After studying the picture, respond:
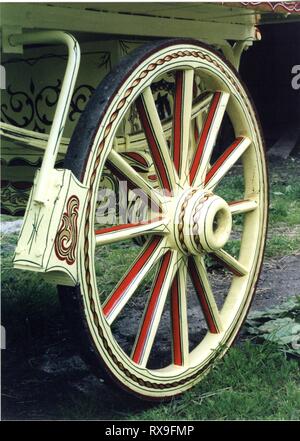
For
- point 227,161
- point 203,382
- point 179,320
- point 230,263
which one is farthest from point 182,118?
point 203,382

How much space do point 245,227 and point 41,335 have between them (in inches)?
38.4

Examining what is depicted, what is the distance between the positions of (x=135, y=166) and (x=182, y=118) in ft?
1.25

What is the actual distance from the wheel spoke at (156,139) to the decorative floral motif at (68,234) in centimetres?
50

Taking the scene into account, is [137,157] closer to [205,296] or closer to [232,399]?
[205,296]

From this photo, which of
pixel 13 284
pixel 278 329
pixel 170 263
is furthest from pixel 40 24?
pixel 13 284

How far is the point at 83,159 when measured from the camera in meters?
2.20

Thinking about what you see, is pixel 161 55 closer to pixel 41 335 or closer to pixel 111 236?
pixel 111 236

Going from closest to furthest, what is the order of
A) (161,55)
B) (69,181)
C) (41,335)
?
(69,181) < (161,55) < (41,335)

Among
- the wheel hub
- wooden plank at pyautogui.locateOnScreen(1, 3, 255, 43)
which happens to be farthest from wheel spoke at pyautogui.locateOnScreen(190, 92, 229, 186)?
wooden plank at pyautogui.locateOnScreen(1, 3, 255, 43)

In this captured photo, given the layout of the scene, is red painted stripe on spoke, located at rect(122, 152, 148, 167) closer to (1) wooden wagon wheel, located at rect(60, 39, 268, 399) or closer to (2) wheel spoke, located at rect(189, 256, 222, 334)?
(1) wooden wagon wheel, located at rect(60, 39, 268, 399)

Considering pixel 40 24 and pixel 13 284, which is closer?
pixel 40 24

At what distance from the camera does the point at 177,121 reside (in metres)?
2.71

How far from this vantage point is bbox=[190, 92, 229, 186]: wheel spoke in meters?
2.77

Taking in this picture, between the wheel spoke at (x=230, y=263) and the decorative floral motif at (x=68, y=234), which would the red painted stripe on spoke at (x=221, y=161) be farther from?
the decorative floral motif at (x=68, y=234)
